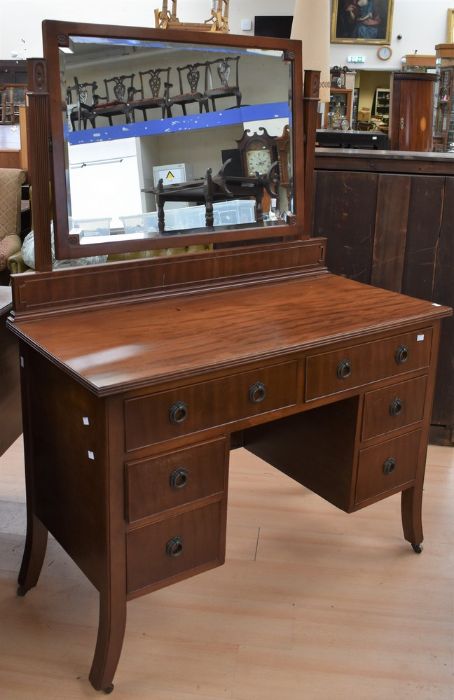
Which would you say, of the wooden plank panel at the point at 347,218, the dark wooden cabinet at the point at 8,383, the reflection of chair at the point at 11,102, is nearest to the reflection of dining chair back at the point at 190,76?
the dark wooden cabinet at the point at 8,383

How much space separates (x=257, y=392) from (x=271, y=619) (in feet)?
2.15

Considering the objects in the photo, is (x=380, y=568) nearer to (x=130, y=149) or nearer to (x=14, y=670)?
(x=14, y=670)

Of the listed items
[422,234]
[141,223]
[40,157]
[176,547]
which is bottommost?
[176,547]

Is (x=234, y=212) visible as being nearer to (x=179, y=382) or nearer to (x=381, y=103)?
(x=179, y=382)

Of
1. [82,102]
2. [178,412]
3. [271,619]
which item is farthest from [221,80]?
[271,619]

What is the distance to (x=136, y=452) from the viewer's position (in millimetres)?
1481

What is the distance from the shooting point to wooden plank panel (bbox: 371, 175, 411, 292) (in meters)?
2.67

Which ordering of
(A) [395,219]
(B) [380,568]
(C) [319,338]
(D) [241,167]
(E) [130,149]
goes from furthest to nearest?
(A) [395,219] < (B) [380,568] < (D) [241,167] < (E) [130,149] < (C) [319,338]

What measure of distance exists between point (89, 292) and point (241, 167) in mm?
552

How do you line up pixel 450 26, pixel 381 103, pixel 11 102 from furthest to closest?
pixel 381 103
pixel 11 102
pixel 450 26

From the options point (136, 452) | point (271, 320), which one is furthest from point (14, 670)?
point (271, 320)

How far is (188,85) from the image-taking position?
187 centimetres

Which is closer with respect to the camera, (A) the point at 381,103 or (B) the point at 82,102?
(B) the point at 82,102

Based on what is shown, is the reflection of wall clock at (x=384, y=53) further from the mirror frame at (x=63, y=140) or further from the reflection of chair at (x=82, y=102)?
A: the reflection of chair at (x=82, y=102)
